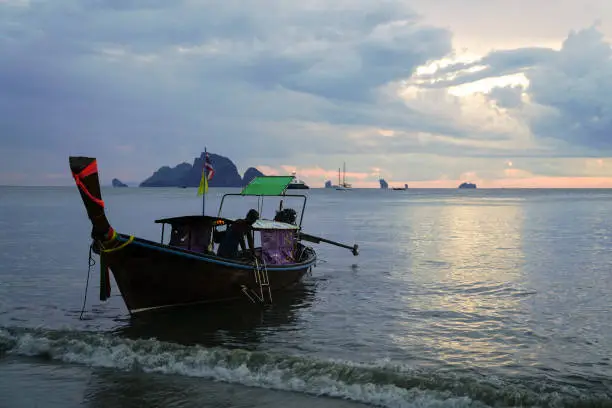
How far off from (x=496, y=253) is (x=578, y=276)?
7800 mm

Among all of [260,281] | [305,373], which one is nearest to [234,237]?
[260,281]

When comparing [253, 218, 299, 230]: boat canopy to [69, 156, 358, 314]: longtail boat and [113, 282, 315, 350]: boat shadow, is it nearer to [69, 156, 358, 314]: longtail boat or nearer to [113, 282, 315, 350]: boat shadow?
[69, 156, 358, 314]: longtail boat

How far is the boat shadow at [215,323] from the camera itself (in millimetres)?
12945

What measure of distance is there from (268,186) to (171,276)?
6869mm

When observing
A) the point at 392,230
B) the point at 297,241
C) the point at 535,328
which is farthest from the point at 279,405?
the point at 392,230

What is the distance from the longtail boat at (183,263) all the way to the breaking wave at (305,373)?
4.94ft

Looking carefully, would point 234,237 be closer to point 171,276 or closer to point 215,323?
point 171,276

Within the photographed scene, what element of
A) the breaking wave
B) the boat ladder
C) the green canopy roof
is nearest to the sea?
the breaking wave

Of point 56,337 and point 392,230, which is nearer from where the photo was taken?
point 56,337

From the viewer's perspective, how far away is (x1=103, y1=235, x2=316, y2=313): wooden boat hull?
1338 centimetres

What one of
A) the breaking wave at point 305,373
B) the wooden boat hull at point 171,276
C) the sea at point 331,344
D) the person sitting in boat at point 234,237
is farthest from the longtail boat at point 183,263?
the breaking wave at point 305,373

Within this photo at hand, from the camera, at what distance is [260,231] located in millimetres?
18109

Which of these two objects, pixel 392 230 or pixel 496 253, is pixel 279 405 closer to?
pixel 496 253

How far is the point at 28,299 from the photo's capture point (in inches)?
679
